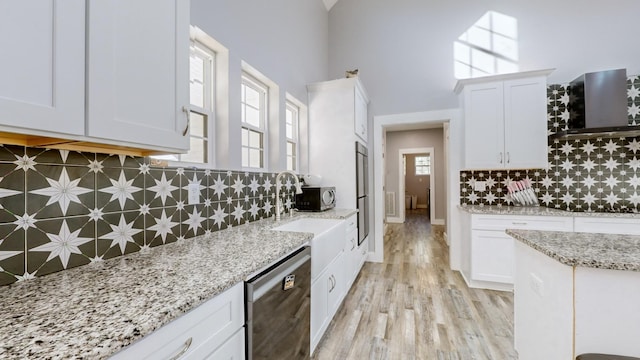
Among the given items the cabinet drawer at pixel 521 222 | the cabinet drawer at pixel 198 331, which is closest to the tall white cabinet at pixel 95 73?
the cabinet drawer at pixel 198 331

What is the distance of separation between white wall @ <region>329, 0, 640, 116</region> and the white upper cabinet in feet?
1.67

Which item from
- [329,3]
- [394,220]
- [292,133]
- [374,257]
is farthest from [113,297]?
[394,220]

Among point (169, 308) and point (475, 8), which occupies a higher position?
point (475, 8)

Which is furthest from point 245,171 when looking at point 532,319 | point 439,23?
point 439,23

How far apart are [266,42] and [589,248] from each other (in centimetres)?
253

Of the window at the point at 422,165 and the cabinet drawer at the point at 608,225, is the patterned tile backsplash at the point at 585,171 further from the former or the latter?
the window at the point at 422,165

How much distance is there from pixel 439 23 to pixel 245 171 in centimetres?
339

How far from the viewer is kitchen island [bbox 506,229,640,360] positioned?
99 centimetres

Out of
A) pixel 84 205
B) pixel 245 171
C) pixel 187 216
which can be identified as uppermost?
pixel 245 171

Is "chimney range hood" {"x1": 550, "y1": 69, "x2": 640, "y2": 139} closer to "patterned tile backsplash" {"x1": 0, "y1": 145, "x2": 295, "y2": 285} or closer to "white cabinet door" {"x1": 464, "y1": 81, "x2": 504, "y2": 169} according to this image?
"white cabinet door" {"x1": 464, "y1": 81, "x2": 504, "y2": 169}

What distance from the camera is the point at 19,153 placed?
89 centimetres

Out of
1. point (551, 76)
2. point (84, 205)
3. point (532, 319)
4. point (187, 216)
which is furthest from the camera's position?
point (551, 76)

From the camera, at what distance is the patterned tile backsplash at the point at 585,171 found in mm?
2953

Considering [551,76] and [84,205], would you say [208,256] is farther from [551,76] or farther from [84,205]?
[551,76]
